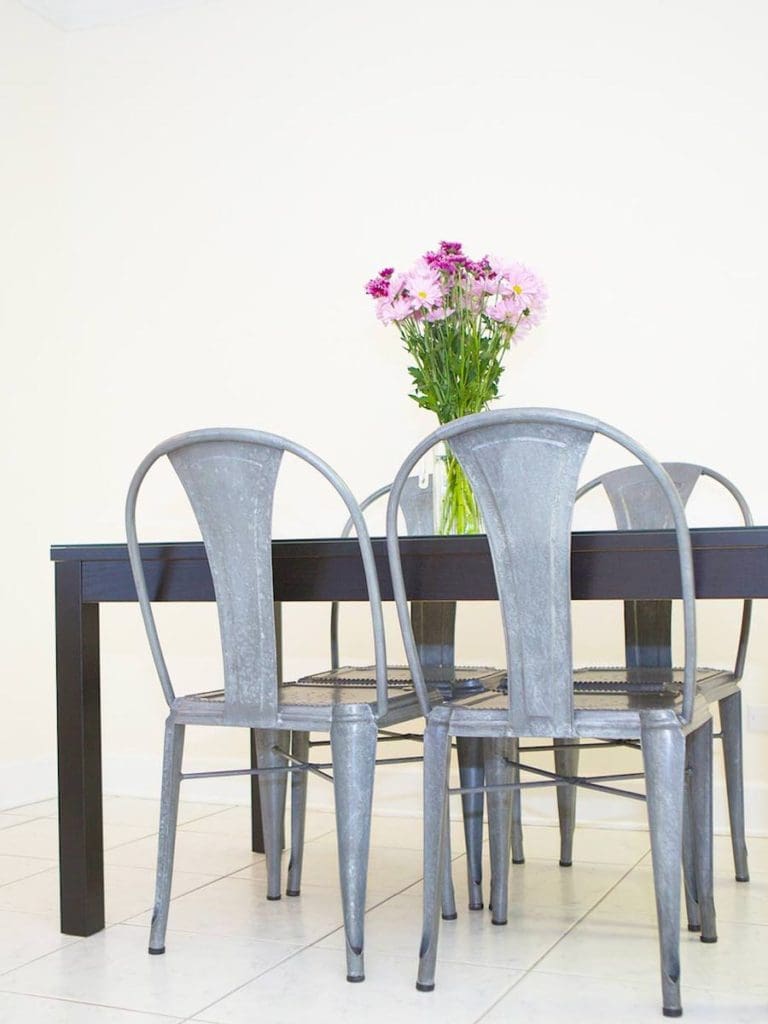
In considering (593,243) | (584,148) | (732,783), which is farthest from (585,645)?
(584,148)

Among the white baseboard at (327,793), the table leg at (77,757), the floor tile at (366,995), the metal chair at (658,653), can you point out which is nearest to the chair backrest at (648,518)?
the metal chair at (658,653)

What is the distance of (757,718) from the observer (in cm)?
317

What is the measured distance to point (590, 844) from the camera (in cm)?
304

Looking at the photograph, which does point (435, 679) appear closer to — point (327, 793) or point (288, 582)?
point (288, 582)

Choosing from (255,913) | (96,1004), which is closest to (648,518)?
(255,913)

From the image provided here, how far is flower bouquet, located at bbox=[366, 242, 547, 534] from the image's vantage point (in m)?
2.28

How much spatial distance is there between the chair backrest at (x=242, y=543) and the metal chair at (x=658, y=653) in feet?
1.90

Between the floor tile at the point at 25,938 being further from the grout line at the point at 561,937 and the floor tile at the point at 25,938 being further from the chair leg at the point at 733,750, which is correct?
the chair leg at the point at 733,750

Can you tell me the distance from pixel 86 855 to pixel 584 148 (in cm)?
230

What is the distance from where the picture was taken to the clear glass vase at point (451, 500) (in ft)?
7.55

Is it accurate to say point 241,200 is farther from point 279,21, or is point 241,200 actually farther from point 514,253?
point 514,253

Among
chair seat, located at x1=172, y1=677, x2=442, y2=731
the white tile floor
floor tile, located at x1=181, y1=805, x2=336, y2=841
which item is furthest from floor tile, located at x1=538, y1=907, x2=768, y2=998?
floor tile, located at x1=181, y1=805, x2=336, y2=841

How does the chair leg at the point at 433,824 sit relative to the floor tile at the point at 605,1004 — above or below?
above

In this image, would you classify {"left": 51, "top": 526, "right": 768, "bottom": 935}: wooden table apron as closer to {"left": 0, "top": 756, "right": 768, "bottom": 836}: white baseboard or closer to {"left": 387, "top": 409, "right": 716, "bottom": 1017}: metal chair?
{"left": 387, "top": 409, "right": 716, "bottom": 1017}: metal chair
